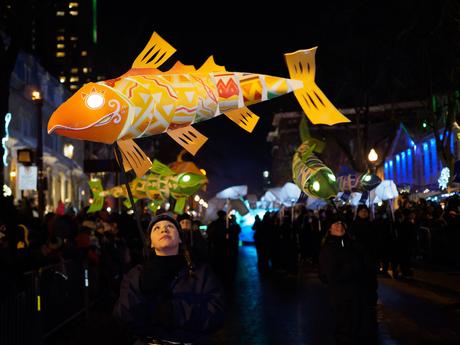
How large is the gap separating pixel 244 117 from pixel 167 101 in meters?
0.96

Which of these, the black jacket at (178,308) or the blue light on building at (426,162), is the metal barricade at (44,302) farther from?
the blue light on building at (426,162)

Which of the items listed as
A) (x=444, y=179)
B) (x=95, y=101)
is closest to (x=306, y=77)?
(x=95, y=101)

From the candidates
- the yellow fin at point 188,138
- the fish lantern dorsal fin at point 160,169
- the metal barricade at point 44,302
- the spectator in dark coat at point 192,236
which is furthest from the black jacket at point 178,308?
the fish lantern dorsal fin at point 160,169

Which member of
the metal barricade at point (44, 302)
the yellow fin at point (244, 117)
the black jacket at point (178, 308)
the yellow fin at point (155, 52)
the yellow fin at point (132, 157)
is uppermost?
the yellow fin at point (155, 52)

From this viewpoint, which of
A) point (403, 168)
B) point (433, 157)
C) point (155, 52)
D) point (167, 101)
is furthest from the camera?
point (403, 168)

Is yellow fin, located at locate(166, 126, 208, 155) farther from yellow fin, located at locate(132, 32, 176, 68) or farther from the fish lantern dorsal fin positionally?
the fish lantern dorsal fin

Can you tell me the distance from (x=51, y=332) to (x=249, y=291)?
735 cm

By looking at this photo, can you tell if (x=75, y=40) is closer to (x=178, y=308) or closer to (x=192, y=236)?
(x=192, y=236)

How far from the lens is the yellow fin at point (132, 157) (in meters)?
6.05

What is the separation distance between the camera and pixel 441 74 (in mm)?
26812

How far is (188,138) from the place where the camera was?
660 cm

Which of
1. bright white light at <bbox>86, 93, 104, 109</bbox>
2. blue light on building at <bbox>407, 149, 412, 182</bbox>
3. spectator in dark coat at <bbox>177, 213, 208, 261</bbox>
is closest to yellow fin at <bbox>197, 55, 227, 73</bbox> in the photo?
bright white light at <bbox>86, 93, 104, 109</bbox>

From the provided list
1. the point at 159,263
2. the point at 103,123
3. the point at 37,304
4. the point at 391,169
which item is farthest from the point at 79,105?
the point at 391,169

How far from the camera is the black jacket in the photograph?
15.0 feet
